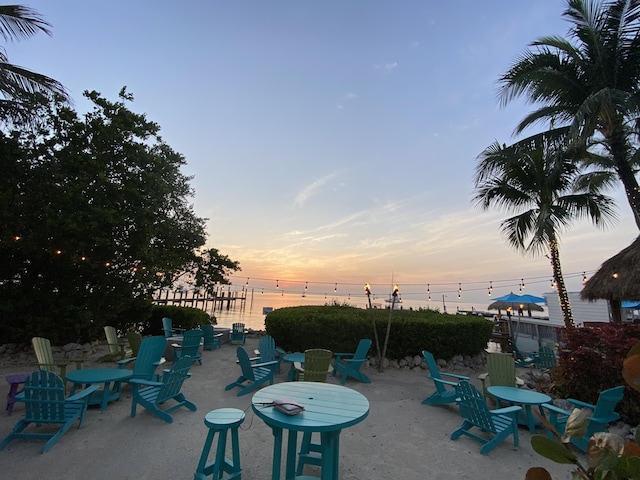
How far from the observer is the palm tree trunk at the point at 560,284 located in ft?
27.4

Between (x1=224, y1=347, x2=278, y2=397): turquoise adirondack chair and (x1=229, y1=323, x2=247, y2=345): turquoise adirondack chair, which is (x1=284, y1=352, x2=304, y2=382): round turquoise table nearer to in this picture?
(x1=224, y1=347, x2=278, y2=397): turquoise adirondack chair

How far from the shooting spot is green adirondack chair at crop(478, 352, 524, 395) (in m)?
4.98

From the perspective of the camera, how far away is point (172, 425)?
4.15 m

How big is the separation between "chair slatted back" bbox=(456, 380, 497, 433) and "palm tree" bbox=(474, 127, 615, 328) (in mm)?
6206

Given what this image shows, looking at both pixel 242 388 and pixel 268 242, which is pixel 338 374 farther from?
pixel 268 242

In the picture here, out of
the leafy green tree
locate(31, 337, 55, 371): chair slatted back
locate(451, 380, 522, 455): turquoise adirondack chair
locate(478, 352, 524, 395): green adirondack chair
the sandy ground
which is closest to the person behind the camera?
the sandy ground

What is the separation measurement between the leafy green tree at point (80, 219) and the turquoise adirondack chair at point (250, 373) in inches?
170

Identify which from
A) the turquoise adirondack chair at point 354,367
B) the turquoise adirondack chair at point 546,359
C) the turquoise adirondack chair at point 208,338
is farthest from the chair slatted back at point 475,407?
the turquoise adirondack chair at point 208,338

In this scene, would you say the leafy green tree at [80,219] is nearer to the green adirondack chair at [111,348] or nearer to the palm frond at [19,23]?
the palm frond at [19,23]

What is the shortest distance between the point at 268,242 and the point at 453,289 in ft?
45.8

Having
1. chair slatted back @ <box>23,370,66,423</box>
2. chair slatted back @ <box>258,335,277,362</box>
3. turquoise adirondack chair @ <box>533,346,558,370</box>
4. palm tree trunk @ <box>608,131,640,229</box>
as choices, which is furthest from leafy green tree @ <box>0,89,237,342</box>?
palm tree trunk @ <box>608,131,640,229</box>

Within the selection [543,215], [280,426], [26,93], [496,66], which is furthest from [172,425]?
[496,66]

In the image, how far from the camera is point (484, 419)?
12.6 feet

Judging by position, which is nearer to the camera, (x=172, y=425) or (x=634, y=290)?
(x=172, y=425)
